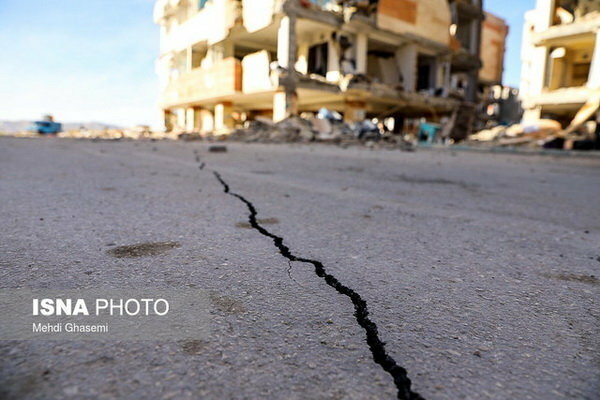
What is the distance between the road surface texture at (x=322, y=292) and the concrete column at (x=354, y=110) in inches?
496

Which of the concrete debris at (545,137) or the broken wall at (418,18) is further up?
the broken wall at (418,18)

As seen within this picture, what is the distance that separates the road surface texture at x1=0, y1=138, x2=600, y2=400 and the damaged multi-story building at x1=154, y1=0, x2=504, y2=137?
11050mm

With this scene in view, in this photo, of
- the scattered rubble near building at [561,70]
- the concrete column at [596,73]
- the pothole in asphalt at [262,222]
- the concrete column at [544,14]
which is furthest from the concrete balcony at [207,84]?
the pothole in asphalt at [262,222]

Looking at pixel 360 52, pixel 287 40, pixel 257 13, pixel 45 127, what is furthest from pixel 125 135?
pixel 360 52

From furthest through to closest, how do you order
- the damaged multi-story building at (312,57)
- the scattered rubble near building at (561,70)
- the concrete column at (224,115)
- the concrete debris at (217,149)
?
1. the concrete column at (224,115)
2. the damaged multi-story building at (312,57)
3. the scattered rubble near building at (561,70)
4. the concrete debris at (217,149)

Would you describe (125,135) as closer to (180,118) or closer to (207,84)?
(207,84)

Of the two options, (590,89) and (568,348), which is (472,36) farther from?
(568,348)

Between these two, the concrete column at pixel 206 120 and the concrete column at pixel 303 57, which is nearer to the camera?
the concrete column at pixel 303 57

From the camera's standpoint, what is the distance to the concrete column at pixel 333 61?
13711mm

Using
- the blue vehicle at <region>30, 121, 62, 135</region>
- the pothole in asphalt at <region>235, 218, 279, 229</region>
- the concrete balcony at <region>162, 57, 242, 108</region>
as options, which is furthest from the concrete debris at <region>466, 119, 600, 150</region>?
the blue vehicle at <region>30, 121, 62, 135</region>

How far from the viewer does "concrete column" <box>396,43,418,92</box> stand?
15.8 metres

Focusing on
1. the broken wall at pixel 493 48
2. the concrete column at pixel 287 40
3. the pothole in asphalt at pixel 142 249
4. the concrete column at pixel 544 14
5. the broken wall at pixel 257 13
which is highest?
the broken wall at pixel 493 48

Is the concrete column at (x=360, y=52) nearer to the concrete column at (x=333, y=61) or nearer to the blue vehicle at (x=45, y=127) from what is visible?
the concrete column at (x=333, y=61)

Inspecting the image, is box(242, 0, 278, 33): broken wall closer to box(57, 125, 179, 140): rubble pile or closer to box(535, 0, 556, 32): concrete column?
box(57, 125, 179, 140): rubble pile
